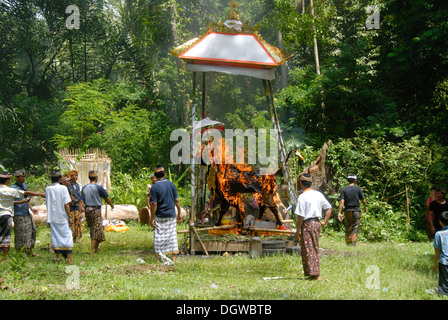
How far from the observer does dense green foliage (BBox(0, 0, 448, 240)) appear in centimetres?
1471

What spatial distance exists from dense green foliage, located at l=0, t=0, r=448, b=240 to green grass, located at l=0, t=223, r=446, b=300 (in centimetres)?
450

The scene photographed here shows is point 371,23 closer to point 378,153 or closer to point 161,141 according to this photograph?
point 378,153

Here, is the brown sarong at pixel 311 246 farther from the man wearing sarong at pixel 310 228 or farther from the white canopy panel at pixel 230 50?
the white canopy panel at pixel 230 50

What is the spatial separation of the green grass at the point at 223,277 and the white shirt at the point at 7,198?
991mm

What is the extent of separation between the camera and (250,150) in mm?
18922

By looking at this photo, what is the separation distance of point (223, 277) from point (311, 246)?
1605 mm

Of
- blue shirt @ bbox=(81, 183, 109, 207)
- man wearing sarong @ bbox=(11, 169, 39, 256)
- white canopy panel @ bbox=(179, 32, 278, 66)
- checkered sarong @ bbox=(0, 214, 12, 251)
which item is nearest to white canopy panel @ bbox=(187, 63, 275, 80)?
white canopy panel @ bbox=(179, 32, 278, 66)

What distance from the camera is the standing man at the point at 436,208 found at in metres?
8.18

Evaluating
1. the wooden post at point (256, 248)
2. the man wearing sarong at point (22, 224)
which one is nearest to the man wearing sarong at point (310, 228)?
the wooden post at point (256, 248)

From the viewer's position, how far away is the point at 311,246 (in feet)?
24.0

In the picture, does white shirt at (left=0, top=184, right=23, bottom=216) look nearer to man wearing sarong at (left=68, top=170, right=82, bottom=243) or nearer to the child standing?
man wearing sarong at (left=68, top=170, right=82, bottom=243)

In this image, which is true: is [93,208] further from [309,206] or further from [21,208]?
[309,206]

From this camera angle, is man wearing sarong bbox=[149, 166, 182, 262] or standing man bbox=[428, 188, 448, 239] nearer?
standing man bbox=[428, 188, 448, 239]

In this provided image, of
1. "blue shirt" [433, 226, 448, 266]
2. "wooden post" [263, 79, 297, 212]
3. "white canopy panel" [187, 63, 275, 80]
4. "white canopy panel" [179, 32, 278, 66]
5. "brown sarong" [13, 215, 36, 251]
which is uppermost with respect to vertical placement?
"white canopy panel" [179, 32, 278, 66]
